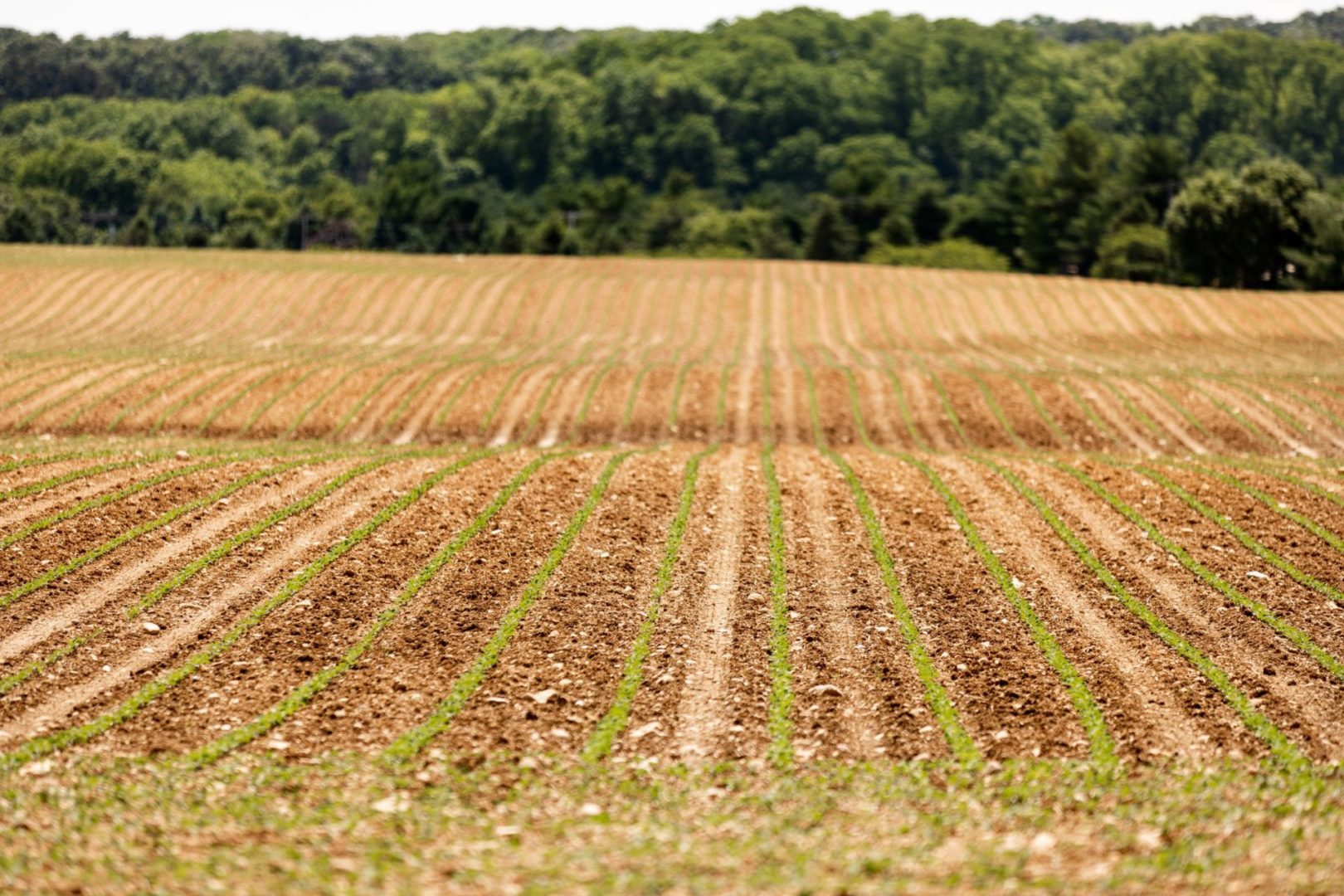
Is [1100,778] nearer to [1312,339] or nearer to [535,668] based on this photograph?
[535,668]

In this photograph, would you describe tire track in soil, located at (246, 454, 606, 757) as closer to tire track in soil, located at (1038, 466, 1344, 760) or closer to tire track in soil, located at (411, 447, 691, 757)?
tire track in soil, located at (411, 447, 691, 757)

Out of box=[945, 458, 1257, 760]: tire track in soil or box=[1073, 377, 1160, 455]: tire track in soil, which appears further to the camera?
box=[1073, 377, 1160, 455]: tire track in soil

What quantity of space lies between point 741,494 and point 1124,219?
95.2 meters

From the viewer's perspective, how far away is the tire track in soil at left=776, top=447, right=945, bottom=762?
12250mm

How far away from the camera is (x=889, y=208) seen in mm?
119312

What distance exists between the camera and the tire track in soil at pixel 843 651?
Answer: 482 inches

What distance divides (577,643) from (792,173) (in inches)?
6787

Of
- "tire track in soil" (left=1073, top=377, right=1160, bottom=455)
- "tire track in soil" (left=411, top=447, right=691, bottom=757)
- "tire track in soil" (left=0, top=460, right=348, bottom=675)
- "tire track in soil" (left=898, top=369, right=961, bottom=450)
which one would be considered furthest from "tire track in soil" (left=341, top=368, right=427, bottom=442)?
"tire track in soil" (left=1073, top=377, right=1160, bottom=455)

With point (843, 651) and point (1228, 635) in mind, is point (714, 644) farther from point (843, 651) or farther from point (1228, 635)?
point (1228, 635)

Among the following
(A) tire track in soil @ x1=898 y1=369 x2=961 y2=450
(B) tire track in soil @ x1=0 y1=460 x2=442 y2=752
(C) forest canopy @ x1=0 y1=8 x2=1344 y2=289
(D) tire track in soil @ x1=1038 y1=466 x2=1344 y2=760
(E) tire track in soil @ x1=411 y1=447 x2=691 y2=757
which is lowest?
(A) tire track in soil @ x1=898 y1=369 x2=961 y2=450

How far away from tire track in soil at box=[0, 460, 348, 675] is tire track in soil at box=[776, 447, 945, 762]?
316 inches

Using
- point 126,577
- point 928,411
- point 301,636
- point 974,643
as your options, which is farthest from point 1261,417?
point 126,577

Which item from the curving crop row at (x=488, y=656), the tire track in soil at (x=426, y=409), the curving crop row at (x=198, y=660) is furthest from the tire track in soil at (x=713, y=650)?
the tire track in soil at (x=426, y=409)

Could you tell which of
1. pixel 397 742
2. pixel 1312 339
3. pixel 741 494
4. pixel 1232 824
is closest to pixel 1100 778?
pixel 1232 824
